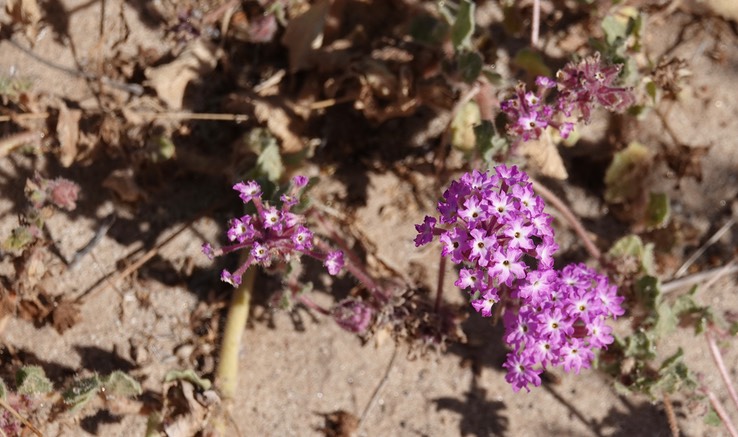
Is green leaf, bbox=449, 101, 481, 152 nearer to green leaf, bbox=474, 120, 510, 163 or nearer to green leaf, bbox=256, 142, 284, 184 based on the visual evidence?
green leaf, bbox=474, 120, 510, 163

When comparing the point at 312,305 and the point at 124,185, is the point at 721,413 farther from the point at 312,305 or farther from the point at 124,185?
the point at 124,185

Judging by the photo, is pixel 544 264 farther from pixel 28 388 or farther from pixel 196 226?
pixel 28 388

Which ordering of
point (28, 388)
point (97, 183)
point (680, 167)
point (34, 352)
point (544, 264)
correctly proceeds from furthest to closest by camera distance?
point (680, 167)
point (97, 183)
point (34, 352)
point (28, 388)
point (544, 264)

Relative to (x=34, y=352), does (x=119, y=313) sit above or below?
above

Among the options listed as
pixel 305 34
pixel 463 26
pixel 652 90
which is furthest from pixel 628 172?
pixel 305 34

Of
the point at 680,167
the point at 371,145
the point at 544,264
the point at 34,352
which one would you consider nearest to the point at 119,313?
the point at 34,352

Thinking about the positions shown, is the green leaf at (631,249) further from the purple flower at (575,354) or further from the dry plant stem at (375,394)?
the dry plant stem at (375,394)
